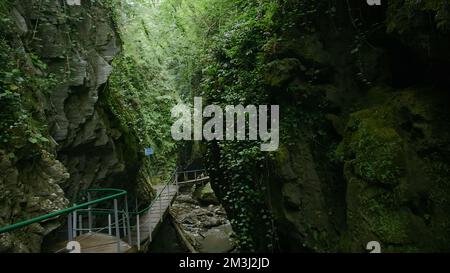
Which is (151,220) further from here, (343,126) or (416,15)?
(416,15)

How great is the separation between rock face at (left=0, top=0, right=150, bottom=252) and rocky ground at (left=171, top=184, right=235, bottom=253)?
163 inches

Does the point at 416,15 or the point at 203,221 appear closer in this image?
the point at 416,15

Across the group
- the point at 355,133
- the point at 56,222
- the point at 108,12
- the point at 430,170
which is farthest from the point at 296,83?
the point at 108,12

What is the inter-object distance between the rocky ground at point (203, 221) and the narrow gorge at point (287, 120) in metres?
4.47

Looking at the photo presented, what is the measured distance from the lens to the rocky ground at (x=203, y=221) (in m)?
13.2

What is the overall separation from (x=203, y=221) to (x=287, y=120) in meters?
11.0

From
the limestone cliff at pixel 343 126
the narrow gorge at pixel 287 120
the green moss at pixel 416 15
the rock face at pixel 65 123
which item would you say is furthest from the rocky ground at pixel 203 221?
the green moss at pixel 416 15

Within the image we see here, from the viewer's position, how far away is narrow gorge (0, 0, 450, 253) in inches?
201

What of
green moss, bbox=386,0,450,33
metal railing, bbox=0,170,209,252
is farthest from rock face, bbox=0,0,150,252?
green moss, bbox=386,0,450,33

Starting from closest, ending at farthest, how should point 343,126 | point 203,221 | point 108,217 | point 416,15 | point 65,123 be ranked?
point 416,15 → point 343,126 → point 65,123 → point 108,217 → point 203,221

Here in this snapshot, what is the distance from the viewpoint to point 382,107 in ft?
19.6

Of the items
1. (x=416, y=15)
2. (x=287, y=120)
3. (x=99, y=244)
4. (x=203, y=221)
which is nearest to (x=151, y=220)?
(x=203, y=221)

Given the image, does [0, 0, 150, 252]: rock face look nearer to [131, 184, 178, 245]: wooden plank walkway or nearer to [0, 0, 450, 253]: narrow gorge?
[0, 0, 450, 253]: narrow gorge

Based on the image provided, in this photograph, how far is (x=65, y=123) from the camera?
26.6 ft
